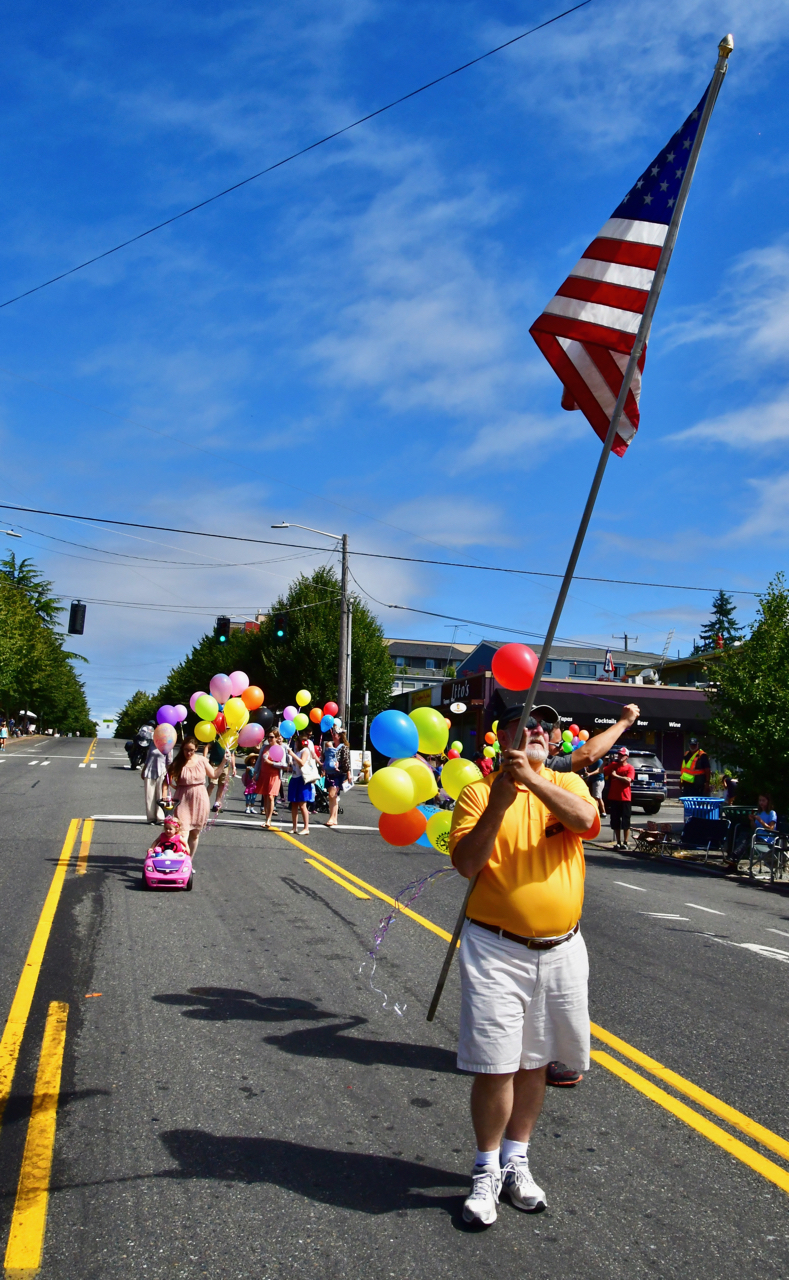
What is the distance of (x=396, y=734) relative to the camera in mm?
5590

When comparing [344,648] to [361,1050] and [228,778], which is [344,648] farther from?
[361,1050]

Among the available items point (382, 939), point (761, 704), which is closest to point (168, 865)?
point (382, 939)

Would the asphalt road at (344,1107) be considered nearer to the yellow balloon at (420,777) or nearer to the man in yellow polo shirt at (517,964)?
the man in yellow polo shirt at (517,964)

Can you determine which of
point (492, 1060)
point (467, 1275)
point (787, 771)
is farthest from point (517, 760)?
point (787, 771)

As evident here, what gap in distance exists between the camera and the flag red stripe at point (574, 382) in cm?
471

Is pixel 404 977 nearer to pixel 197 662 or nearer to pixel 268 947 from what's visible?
pixel 268 947

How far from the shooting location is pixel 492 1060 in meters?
3.15

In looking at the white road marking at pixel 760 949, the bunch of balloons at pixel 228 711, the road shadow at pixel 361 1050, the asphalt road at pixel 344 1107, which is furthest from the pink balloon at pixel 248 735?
the road shadow at pixel 361 1050

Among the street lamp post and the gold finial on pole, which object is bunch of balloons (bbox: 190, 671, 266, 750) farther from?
the street lamp post

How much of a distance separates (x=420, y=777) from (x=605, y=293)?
2.82 metres

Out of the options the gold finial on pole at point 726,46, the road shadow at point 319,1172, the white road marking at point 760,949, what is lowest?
the white road marking at point 760,949

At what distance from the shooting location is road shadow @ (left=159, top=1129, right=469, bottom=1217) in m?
3.41

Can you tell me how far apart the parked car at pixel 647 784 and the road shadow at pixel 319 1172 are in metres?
23.9

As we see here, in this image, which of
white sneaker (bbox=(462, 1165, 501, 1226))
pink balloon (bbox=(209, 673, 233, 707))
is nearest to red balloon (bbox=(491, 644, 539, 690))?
white sneaker (bbox=(462, 1165, 501, 1226))
